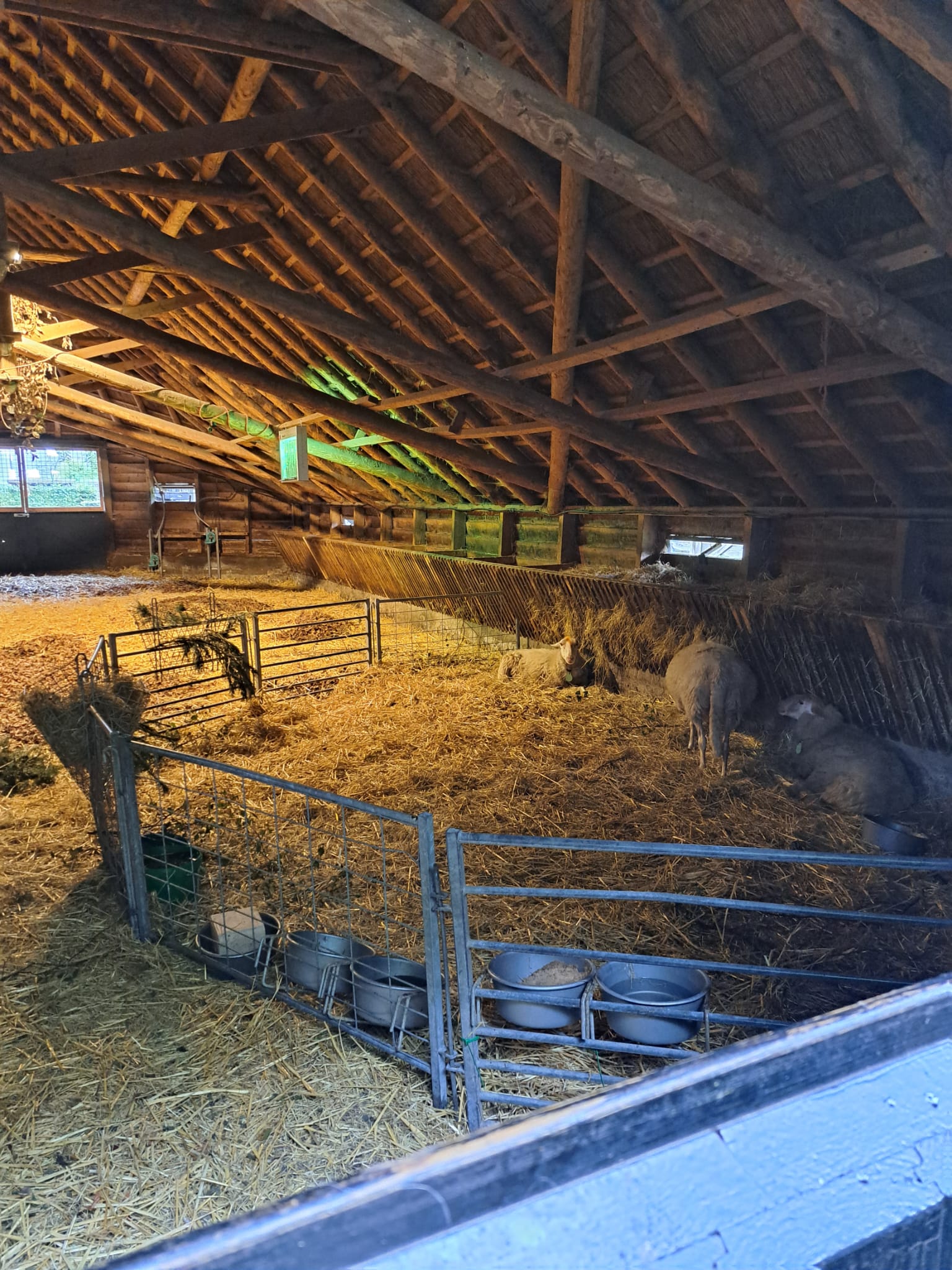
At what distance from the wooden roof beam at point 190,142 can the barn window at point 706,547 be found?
497cm

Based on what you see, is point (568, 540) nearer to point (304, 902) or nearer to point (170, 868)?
point (304, 902)

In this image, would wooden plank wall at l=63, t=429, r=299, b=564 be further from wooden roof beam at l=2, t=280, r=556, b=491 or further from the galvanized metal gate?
the galvanized metal gate

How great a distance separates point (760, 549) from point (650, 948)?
4902 mm

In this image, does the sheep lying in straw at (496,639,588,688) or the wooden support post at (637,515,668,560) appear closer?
the sheep lying in straw at (496,639,588,688)

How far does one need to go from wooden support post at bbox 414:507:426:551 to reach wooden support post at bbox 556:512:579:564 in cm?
388

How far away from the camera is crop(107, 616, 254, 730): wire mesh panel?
280 inches

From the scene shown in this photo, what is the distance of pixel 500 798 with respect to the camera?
5.54m

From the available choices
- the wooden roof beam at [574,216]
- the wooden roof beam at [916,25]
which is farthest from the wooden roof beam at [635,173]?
the wooden roof beam at [916,25]

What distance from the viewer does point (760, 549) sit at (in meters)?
7.54

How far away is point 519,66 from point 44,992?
5.73 meters

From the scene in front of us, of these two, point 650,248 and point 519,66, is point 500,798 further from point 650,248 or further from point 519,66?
point 519,66

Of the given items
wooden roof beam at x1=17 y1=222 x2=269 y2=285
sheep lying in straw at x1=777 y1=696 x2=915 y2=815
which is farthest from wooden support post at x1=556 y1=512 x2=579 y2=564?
wooden roof beam at x1=17 y1=222 x2=269 y2=285

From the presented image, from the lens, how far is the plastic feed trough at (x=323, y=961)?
126 inches

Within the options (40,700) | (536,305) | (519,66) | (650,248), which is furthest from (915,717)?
(40,700)
